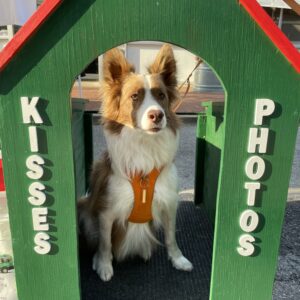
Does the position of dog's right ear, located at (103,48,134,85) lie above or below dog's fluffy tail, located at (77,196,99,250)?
above

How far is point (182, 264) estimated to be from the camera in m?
2.45

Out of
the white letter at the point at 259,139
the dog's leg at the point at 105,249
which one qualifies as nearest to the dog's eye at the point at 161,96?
the white letter at the point at 259,139

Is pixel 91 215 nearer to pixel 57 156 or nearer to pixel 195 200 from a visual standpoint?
pixel 57 156

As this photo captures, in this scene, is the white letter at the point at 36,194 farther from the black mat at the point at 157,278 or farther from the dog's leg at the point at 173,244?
the dog's leg at the point at 173,244

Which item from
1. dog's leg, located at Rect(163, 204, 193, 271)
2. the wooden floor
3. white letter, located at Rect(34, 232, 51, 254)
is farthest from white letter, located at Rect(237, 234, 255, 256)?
the wooden floor

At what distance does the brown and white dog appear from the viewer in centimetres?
211

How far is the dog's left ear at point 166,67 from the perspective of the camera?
2.17 meters

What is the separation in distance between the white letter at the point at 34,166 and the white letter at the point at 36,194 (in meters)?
0.04

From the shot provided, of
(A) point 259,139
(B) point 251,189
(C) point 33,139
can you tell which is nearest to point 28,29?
(C) point 33,139

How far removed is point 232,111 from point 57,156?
836 mm

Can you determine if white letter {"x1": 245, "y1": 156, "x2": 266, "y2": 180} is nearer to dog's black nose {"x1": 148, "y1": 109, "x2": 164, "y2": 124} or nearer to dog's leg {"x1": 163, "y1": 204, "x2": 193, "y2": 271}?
dog's black nose {"x1": 148, "y1": 109, "x2": 164, "y2": 124}

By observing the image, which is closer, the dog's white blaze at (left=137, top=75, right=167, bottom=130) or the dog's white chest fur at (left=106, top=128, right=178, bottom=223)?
the dog's white blaze at (left=137, top=75, right=167, bottom=130)

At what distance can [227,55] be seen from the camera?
58.7 inches

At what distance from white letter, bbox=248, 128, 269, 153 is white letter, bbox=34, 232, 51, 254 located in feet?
3.55
